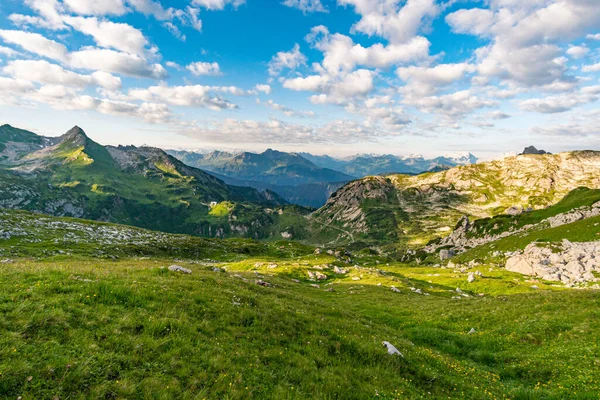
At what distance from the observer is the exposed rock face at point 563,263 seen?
199 ft

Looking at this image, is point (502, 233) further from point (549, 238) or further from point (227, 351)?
point (227, 351)

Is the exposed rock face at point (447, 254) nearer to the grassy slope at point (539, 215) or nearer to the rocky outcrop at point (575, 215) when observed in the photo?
the grassy slope at point (539, 215)

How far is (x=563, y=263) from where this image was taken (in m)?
71.2

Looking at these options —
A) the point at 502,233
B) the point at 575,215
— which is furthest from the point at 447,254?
the point at 575,215

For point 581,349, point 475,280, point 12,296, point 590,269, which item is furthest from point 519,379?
point 590,269

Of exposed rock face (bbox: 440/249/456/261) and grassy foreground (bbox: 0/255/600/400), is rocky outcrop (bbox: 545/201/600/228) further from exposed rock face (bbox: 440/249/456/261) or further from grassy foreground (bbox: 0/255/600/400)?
grassy foreground (bbox: 0/255/600/400)

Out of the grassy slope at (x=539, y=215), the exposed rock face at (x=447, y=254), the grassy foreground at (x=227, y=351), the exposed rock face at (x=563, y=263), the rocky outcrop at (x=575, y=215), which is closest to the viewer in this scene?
the grassy foreground at (x=227, y=351)

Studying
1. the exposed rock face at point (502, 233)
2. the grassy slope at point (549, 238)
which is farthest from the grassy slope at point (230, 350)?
the exposed rock face at point (502, 233)

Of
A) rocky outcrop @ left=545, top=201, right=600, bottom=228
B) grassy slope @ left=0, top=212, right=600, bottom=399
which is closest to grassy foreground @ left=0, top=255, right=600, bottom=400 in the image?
grassy slope @ left=0, top=212, right=600, bottom=399

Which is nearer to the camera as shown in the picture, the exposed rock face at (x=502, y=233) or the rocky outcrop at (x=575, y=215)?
the rocky outcrop at (x=575, y=215)

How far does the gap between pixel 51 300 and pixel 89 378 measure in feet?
18.3

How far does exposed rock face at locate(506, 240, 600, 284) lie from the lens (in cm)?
6076

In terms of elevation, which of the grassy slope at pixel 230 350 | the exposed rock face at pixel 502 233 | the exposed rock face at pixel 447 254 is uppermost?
the grassy slope at pixel 230 350

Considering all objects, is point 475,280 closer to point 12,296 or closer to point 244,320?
point 244,320
